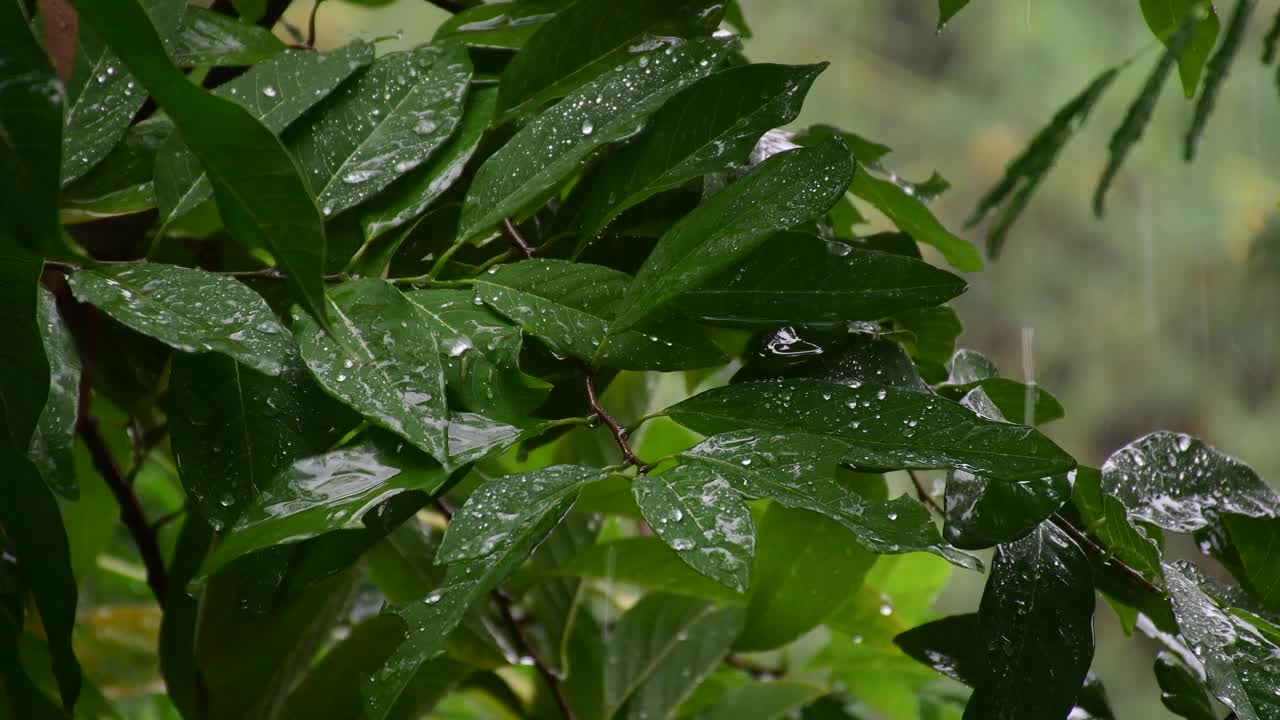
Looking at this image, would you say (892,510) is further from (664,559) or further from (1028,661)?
(664,559)

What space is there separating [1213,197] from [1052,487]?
112 inches

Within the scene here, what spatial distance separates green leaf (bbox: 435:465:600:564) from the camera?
8.0 inches

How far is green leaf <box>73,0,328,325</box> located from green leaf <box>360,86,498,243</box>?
0.10 meters

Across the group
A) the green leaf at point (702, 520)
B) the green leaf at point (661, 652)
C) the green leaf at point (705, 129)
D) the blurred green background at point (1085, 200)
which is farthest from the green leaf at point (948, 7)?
the blurred green background at point (1085, 200)

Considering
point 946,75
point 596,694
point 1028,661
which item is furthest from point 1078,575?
point 946,75

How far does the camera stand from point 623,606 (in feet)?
1.79

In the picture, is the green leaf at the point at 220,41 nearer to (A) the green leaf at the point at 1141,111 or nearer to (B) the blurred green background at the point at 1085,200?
(A) the green leaf at the point at 1141,111

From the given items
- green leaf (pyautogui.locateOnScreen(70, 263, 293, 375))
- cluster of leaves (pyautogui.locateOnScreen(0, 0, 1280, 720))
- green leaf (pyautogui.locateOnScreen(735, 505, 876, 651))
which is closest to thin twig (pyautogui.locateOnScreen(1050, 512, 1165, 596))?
cluster of leaves (pyautogui.locateOnScreen(0, 0, 1280, 720))

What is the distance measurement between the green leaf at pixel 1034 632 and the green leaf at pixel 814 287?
0.23 feet

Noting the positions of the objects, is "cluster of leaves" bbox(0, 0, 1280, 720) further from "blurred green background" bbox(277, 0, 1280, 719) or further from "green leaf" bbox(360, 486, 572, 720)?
"blurred green background" bbox(277, 0, 1280, 719)

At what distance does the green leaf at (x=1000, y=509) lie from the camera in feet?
0.73

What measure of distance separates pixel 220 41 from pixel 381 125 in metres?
0.08

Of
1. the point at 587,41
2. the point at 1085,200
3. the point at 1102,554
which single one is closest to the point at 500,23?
the point at 587,41

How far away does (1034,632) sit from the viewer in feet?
0.81
